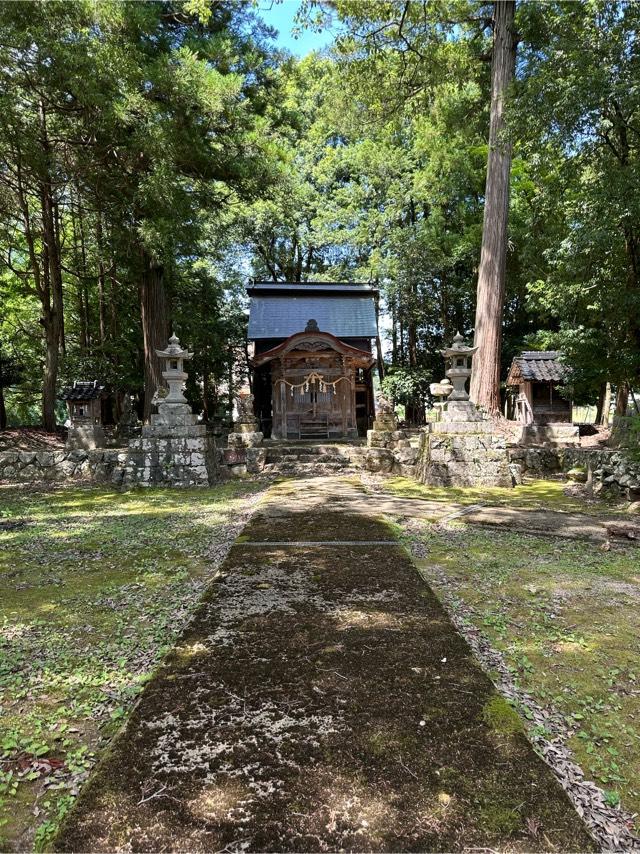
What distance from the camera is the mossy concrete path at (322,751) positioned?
1190 millimetres

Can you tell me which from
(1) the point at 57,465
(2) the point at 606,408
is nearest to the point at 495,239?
(1) the point at 57,465

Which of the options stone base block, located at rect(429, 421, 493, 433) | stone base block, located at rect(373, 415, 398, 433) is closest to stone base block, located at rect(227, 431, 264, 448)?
stone base block, located at rect(373, 415, 398, 433)

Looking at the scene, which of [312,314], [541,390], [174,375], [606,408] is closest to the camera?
[174,375]

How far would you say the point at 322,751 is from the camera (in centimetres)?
148

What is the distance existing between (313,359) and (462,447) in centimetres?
681

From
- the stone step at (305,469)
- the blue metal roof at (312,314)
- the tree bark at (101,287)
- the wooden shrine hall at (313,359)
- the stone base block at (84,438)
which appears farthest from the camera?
Answer: the blue metal roof at (312,314)

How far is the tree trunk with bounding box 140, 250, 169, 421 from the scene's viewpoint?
11250 millimetres

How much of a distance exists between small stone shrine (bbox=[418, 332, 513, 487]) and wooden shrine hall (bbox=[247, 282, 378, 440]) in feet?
17.3

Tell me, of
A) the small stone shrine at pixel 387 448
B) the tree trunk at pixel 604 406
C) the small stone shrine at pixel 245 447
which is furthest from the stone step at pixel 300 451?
the tree trunk at pixel 604 406

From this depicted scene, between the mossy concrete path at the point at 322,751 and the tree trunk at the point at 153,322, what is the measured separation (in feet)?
31.7

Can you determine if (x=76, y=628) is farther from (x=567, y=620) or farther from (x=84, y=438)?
(x=84, y=438)

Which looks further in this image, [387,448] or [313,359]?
[313,359]

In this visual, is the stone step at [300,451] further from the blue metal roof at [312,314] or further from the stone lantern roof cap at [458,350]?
the blue metal roof at [312,314]

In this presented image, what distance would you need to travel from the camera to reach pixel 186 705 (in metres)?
1.74
